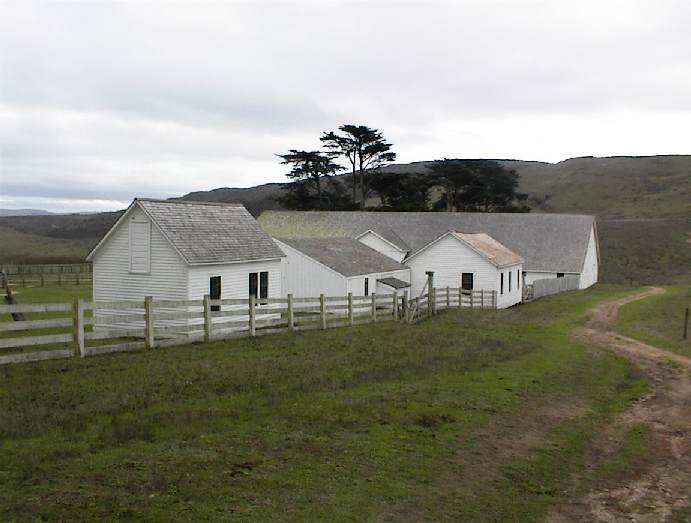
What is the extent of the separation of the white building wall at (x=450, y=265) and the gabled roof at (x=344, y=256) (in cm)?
150

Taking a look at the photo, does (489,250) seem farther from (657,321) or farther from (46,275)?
(46,275)

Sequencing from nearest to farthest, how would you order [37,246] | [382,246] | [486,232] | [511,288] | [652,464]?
[652,464] → [511,288] → [382,246] → [486,232] → [37,246]

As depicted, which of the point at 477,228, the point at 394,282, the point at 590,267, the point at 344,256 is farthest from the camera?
the point at 477,228

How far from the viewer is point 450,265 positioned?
150 feet

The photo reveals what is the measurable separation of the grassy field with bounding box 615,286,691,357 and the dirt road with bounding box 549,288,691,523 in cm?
530

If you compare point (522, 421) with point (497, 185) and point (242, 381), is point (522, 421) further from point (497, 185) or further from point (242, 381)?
point (497, 185)

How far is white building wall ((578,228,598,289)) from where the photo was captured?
56125mm

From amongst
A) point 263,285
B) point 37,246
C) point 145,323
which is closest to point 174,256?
point 145,323

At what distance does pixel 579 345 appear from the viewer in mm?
23797

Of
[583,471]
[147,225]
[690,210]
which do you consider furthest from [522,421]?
[690,210]

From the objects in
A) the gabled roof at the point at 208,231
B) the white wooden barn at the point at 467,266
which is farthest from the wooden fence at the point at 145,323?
the white wooden barn at the point at 467,266

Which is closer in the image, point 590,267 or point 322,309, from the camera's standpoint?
point 322,309

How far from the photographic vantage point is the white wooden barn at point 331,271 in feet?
127

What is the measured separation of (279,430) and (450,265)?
117 ft
